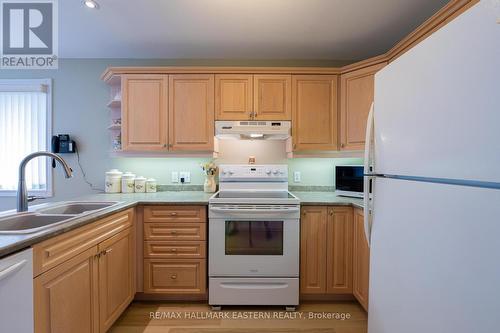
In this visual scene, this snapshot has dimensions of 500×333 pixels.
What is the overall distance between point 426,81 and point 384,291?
948 mm

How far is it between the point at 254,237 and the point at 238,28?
6.06 feet

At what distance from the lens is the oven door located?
1.94m

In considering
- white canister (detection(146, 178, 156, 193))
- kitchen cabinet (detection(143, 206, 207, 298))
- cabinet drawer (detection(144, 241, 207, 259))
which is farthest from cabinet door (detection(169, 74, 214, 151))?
cabinet drawer (detection(144, 241, 207, 259))

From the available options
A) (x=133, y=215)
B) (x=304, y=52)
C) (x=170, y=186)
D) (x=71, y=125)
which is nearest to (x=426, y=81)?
(x=304, y=52)

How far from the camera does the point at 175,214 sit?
2.00 m

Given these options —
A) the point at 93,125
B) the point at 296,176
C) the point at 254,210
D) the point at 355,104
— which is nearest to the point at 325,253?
the point at 254,210

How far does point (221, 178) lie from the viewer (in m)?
2.47

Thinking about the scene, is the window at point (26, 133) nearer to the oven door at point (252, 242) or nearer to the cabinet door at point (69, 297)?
the cabinet door at point (69, 297)

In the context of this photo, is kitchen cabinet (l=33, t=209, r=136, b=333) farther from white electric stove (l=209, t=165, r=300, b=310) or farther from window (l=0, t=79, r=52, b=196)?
window (l=0, t=79, r=52, b=196)

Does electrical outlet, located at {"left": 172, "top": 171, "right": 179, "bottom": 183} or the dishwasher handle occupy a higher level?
electrical outlet, located at {"left": 172, "top": 171, "right": 179, "bottom": 183}

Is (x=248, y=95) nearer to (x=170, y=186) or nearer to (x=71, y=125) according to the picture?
(x=170, y=186)

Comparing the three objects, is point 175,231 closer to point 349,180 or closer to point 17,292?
point 17,292

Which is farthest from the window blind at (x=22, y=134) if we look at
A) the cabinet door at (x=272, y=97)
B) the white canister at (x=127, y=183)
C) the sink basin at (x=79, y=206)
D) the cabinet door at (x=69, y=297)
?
the cabinet door at (x=272, y=97)

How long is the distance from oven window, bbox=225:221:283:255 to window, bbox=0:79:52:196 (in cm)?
224
